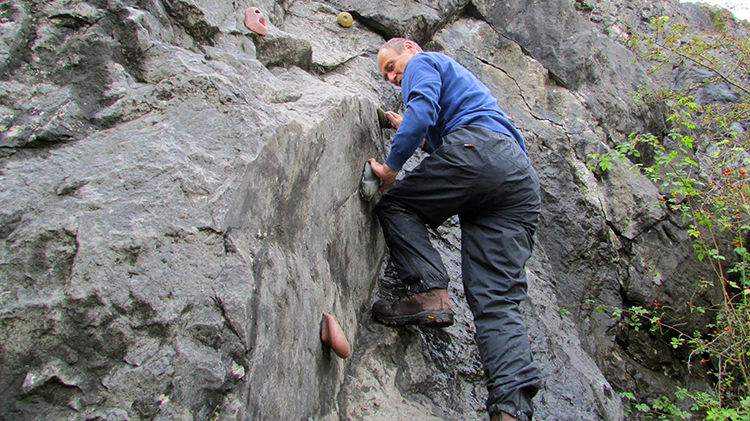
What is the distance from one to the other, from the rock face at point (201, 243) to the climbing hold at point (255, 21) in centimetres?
5

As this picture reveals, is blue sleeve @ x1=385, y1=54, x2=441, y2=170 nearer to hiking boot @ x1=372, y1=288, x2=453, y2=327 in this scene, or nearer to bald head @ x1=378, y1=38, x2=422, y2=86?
bald head @ x1=378, y1=38, x2=422, y2=86

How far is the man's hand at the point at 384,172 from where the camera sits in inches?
99.9

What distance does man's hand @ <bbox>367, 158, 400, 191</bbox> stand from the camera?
2.54m

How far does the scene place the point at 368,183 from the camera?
2.55 meters

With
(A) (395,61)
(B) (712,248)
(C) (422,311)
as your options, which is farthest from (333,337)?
(B) (712,248)

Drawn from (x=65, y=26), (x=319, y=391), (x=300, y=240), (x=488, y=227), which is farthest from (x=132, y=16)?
(x=488, y=227)

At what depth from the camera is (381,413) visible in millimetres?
2098

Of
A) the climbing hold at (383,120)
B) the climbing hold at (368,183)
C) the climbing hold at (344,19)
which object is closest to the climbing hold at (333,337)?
the climbing hold at (368,183)

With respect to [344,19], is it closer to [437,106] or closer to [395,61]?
[395,61]

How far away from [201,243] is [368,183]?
49.5 inches

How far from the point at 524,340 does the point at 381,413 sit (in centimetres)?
69

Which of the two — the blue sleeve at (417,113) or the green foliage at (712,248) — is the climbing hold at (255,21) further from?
the green foliage at (712,248)

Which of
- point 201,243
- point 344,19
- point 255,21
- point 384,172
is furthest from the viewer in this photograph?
point 344,19

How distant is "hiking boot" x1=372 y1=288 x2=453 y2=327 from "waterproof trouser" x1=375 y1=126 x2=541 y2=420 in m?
0.05
